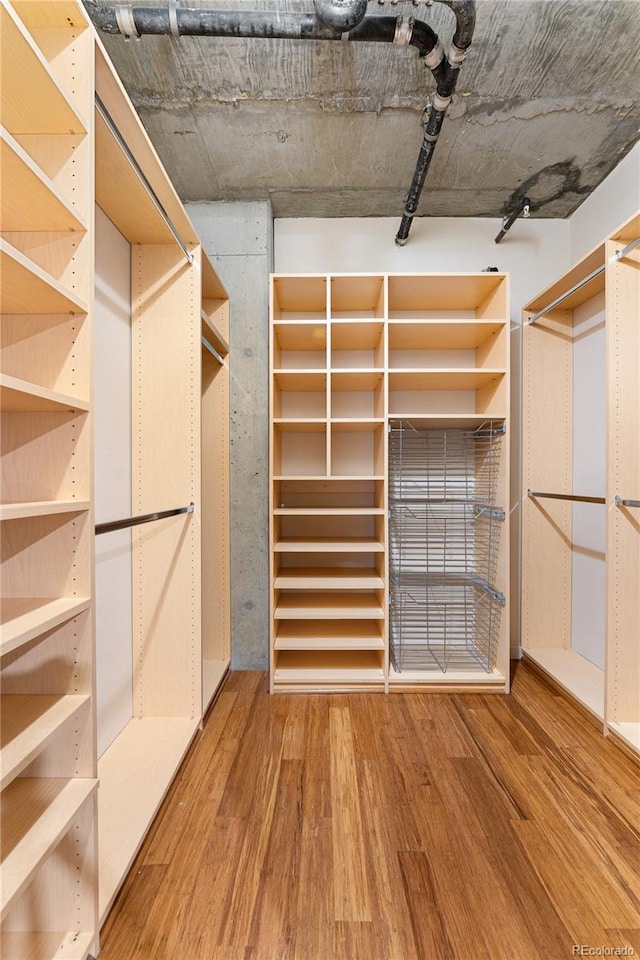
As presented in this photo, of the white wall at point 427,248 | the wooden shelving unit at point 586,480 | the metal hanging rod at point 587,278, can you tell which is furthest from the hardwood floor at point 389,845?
the white wall at point 427,248

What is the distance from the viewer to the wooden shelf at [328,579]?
2.15m

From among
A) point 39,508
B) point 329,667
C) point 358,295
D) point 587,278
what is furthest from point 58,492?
point 587,278

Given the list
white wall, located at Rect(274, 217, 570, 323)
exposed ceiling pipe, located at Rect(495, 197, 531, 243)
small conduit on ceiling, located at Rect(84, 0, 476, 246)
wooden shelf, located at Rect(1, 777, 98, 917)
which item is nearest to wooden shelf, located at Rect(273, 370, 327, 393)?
white wall, located at Rect(274, 217, 570, 323)

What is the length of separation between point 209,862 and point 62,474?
120 centimetres

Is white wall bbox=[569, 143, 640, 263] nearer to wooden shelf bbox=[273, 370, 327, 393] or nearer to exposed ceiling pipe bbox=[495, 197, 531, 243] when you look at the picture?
exposed ceiling pipe bbox=[495, 197, 531, 243]

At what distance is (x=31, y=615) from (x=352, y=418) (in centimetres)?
166

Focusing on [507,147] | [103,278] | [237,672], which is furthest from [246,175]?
[237,672]

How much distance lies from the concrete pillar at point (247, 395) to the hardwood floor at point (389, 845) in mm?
515

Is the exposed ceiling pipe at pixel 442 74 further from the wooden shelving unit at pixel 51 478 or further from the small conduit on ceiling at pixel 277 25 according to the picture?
the wooden shelving unit at pixel 51 478

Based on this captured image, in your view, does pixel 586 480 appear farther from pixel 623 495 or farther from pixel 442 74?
pixel 442 74

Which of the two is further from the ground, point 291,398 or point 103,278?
point 103,278

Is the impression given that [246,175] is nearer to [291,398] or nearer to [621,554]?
[291,398]

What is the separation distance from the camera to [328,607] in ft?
7.63

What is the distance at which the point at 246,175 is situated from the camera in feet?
7.37
